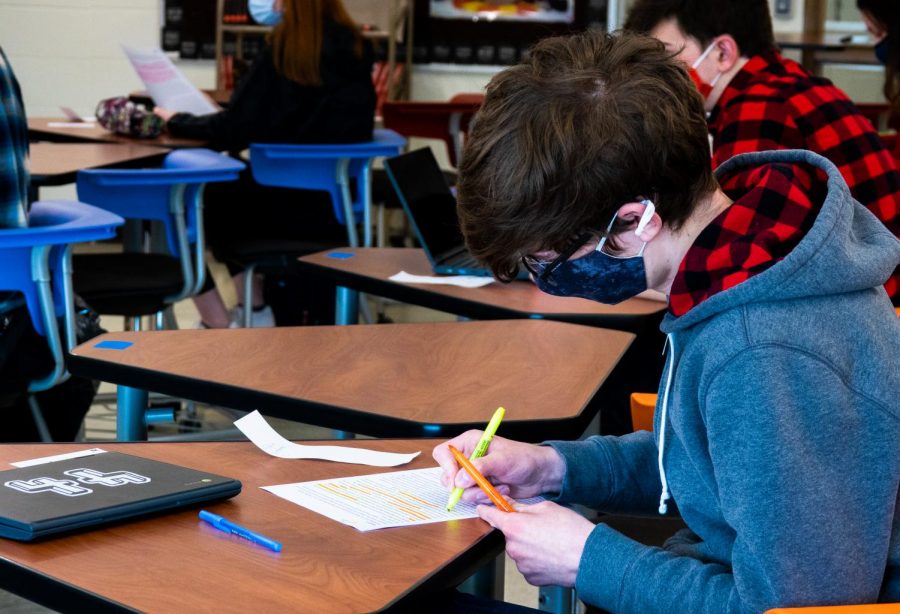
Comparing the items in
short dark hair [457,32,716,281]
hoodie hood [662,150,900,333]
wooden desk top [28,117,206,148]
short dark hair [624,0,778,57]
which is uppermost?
short dark hair [624,0,778,57]

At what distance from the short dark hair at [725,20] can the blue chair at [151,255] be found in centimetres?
124

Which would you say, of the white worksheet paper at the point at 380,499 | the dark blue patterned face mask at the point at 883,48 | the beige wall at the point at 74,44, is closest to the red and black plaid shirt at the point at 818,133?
the dark blue patterned face mask at the point at 883,48

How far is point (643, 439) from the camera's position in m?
1.49

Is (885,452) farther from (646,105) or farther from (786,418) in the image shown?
(646,105)

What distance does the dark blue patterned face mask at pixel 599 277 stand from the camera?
1252mm

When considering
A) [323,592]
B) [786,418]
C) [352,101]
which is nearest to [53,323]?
[323,592]

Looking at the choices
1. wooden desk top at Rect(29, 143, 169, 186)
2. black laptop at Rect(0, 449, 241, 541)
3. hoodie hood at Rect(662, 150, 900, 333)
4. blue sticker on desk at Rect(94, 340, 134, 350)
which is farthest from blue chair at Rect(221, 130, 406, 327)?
hoodie hood at Rect(662, 150, 900, 333)

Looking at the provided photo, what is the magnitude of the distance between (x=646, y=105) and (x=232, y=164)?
234cm

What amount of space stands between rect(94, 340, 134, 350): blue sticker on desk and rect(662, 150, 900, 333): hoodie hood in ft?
3.17

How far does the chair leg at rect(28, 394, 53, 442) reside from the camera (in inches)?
100

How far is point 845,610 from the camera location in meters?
1.00

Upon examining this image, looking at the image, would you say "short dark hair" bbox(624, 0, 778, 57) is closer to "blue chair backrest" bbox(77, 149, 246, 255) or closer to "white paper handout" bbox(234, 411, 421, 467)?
"blue chair backrest" bbox(77, 149, 246, 255)

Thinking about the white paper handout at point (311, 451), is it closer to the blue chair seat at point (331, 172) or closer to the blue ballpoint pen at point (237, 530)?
the blue ballpoint pen at point (237, 530)

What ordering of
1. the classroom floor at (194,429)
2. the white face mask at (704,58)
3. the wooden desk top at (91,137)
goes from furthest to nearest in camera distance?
the wooden desk top at (91,137) → the white face mask at (704,58) → the classroom floor at (194,429)
